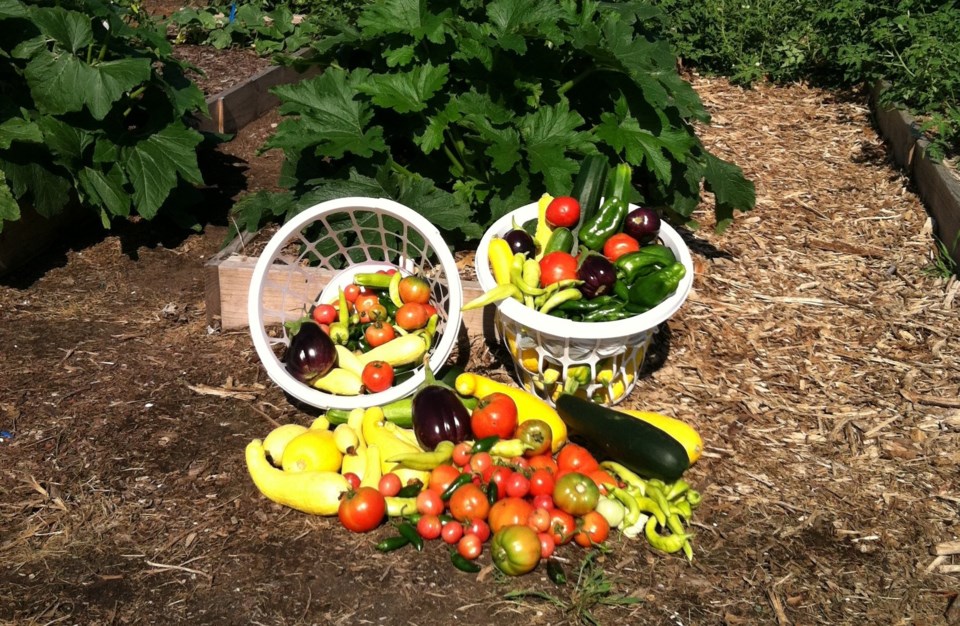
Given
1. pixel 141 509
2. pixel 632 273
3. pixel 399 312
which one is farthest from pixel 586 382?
pixel 141 509

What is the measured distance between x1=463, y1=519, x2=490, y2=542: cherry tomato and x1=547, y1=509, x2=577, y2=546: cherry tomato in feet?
0.77

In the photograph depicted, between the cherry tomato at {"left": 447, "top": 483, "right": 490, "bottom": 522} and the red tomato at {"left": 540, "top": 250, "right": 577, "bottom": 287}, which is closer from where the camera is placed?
the cherry tomato at {"left": 447, "top": 483, "right": 490, "bottom": 522}

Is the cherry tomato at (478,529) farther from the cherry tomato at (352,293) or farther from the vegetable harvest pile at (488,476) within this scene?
the cherry tomato at (352,293)

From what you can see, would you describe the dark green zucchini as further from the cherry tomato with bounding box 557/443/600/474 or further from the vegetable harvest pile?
the cherry tomato with bounding box 557/443/600/474

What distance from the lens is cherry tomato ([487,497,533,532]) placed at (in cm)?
321

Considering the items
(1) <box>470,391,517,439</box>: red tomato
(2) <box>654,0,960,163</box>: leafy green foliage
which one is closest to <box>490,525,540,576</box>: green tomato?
(1) <box>470,391,517,439</box>: red tomato

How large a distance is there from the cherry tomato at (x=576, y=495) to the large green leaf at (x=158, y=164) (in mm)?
2902

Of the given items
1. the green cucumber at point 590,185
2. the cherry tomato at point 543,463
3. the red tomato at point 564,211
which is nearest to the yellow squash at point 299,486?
the cherry tomato at point 543,463

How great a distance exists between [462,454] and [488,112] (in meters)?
1.91

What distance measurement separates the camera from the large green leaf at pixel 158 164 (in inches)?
194

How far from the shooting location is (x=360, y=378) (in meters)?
3.96

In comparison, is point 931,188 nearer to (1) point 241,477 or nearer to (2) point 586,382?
(2) point 586,382

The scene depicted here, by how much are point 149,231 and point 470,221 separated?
2146 mm

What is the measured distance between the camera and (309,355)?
3811mm
